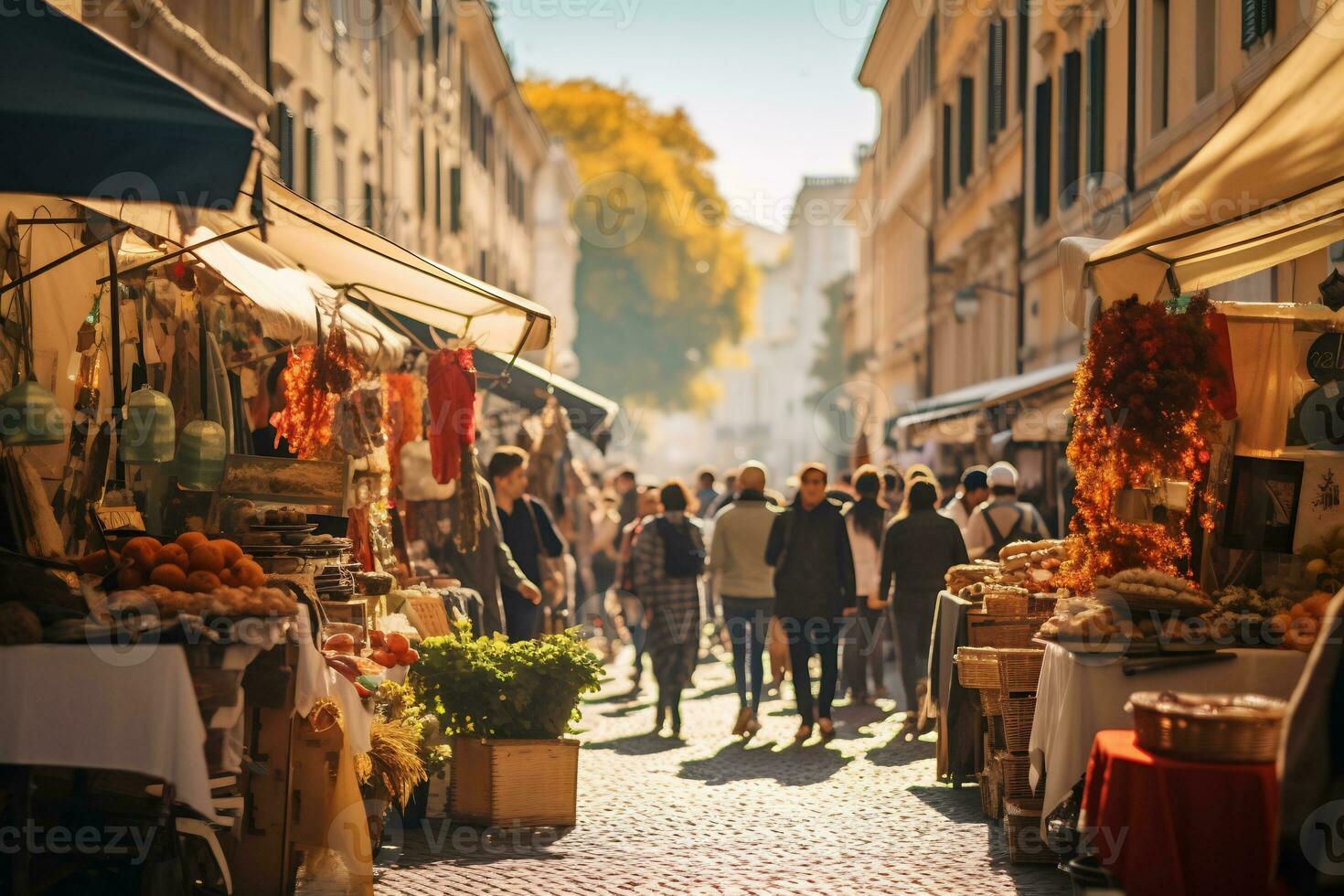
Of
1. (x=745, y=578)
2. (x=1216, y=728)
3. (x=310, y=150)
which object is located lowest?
(x=1216, y=728)

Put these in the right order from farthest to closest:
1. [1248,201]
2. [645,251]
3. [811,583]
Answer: [645,251] < [811,583] < [1248,201]

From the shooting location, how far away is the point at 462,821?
9258 millimetres

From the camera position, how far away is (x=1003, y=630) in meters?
9.71

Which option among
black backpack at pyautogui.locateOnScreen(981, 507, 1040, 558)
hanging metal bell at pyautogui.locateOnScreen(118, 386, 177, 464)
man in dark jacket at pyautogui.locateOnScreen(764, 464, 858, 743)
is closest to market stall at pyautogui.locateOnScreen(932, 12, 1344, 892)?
man in dark jacket at pyautogui.locateOnScreen(764, 464, 858, 743)

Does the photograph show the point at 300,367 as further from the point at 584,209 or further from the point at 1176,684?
the point at 584,209

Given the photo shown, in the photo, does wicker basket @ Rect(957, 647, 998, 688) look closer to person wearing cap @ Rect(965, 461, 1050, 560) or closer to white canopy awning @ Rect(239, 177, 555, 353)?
white canopy awning @ Rect(239, 177, 555, 353)

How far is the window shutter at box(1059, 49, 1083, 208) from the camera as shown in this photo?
21.8m

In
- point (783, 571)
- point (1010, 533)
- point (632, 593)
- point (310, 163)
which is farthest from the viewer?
point (310, 163)

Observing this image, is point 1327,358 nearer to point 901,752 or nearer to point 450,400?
point 901,752

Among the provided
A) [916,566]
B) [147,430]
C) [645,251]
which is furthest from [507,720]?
[645,251]

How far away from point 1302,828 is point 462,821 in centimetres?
513

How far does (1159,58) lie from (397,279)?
10067 mm

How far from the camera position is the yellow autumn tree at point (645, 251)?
6159 cm

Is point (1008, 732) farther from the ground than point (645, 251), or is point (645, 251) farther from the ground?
point (645, 251)
